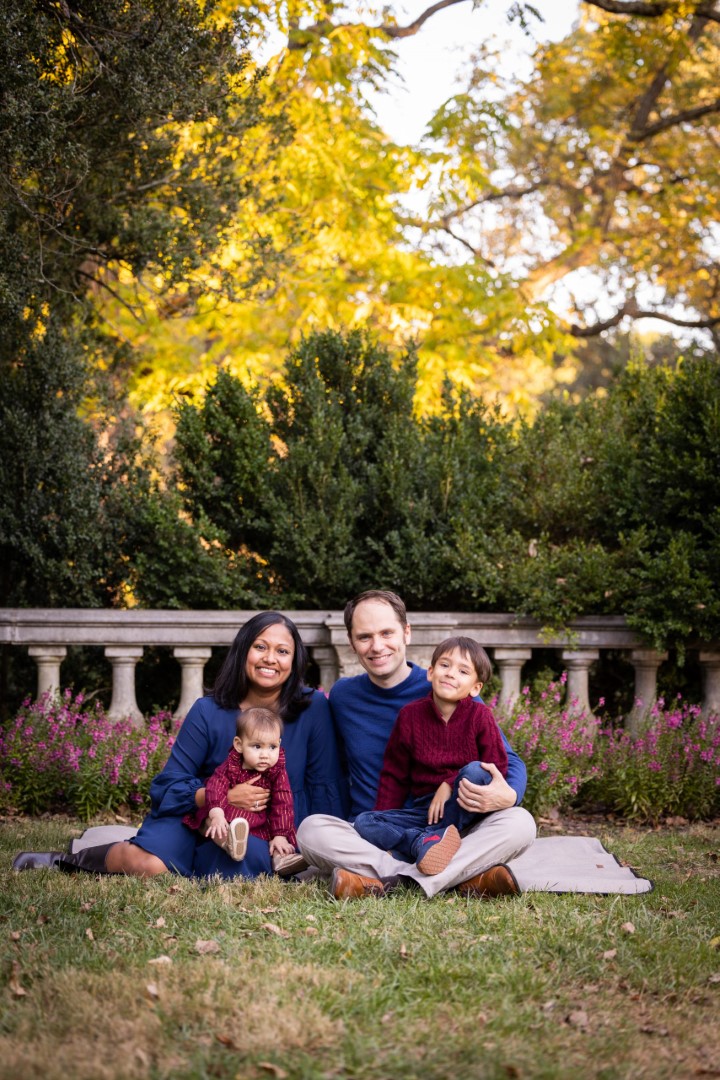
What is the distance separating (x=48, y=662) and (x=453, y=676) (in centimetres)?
314

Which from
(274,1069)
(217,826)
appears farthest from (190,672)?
(274,1069)

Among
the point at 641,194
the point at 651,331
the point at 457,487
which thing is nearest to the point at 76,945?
the point at 457,487

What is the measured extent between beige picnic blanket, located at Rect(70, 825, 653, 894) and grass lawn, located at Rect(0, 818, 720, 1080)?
0.10m

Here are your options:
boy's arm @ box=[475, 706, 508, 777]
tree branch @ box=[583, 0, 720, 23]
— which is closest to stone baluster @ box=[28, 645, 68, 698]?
boy's arm @ box=[475, 706, 508, 777]

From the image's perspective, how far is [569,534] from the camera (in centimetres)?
784

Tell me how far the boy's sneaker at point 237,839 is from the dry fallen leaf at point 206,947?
0.77 m

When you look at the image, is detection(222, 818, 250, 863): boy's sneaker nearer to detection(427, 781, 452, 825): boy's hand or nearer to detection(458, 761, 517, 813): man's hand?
detection(427, 781, 452, 825): boy's hand

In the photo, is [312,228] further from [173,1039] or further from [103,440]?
[173,1039]

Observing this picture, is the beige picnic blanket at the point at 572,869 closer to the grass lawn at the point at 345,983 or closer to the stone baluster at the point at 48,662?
the grass lawn at the point at 345,983

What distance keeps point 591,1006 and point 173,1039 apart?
1185mm

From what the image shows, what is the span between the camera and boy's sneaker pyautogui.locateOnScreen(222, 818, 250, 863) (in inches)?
163

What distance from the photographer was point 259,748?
429cm

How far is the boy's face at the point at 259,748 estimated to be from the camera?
428 cm

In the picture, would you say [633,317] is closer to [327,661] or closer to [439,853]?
[327,661]
